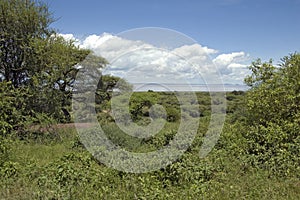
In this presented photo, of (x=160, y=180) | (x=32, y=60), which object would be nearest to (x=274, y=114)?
(x=160, y=180)

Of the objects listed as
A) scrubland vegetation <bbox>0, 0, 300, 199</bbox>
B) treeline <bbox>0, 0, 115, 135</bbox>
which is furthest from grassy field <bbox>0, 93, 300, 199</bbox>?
treeline <bbox>0, 0, 115, 135</bbox>

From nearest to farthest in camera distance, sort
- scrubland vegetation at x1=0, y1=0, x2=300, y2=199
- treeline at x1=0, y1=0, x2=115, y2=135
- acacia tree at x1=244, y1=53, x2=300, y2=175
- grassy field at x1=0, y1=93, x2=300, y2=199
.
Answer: grassy field at x1=0, y1=93, x2=300, y2=199 < scrubland vegetation at x1=0, y1=0, x2=300, y2=199 < acacia tree at x1=244, y1=53, x2=300, y2=175 < treeline at x1=0, y1=0, x2=115, y2=135

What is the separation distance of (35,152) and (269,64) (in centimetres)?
658

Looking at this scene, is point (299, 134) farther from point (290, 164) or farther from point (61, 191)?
point (61, 191)

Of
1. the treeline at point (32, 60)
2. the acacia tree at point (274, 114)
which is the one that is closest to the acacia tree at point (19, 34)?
the treeline at point (32, 60)

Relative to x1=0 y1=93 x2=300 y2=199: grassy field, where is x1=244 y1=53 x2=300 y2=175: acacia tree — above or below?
above

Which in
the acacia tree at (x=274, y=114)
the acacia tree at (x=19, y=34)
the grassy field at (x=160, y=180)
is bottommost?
the grassy field at (x=160, y=180)

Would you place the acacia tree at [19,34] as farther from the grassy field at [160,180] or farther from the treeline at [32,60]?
the grassy field at [160,180]

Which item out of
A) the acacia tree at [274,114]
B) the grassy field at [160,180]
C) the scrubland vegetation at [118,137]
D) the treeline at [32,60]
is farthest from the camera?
the treeline at [32,60]

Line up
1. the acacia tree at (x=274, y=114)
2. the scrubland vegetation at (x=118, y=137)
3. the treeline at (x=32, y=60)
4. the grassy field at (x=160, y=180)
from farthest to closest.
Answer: the treeline at (x=32, y=60) → the acacia tree at (x=274, y=114) → the scrubland vegetation at (x=118, y=137) → the grassy field at (x=160, y=180)

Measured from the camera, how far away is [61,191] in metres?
4.63

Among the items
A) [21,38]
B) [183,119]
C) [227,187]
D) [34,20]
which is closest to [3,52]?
[21,38]

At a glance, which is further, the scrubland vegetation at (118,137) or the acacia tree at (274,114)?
the acacia tree at (274,114)

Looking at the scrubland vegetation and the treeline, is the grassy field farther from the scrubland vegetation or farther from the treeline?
the treeline
